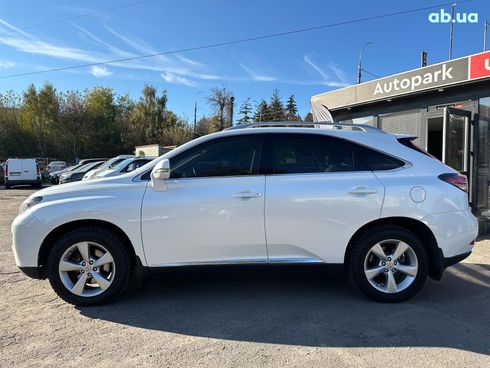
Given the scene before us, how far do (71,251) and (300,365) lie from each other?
2.61m

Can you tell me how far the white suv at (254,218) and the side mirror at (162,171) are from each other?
1cm

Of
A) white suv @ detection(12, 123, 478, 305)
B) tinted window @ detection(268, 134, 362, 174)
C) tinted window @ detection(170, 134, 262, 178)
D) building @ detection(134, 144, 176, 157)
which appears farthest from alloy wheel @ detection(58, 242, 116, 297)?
building @ detection(134, 144, 176, 157)

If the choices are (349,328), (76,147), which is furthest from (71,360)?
(76,147)

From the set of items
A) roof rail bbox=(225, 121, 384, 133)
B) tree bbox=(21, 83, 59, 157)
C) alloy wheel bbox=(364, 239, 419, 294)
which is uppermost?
tree bbox=(21, 83, 59, 157)

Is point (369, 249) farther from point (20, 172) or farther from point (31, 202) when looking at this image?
point (20, 172)

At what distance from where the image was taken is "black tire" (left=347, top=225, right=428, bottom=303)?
4.61 meters

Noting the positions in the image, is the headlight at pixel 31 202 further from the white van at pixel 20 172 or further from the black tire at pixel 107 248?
the white van at pixel 20 172

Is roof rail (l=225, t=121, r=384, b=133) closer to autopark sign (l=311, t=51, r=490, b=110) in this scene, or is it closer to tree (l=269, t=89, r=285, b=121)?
autopark sign (l=311, t=51, r=490, b=110)

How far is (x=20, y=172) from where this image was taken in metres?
25.2

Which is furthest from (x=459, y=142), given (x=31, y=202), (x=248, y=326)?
(x=31, y=202)

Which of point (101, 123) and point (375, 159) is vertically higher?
point (101, 123)

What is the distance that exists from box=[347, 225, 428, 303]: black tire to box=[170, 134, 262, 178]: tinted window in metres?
1.35

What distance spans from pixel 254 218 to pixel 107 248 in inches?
60.2

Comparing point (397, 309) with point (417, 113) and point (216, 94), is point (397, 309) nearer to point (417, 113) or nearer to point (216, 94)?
point (417, 113)
